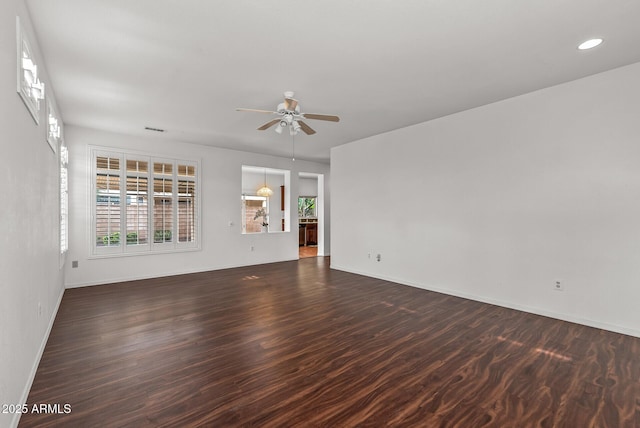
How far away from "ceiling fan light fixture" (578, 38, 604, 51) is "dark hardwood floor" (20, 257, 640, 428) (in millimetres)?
2904

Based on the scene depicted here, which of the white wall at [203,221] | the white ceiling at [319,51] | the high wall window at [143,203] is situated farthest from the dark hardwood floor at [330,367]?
A: the white ceiling at [319,51]

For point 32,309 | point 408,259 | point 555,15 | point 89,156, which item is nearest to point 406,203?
point 408,259

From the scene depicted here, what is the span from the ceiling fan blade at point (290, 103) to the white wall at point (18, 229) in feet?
7.10

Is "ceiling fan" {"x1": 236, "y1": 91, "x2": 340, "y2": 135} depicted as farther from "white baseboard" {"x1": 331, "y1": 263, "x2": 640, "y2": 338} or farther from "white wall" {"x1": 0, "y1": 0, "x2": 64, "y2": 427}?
"white baseboard" {"x1": 331, "y1": 263, "x2": 640, "y2": 338}

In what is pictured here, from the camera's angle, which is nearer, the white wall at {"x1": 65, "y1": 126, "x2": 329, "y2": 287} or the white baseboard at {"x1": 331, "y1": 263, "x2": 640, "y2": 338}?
the white baseboard at {"x1": 331, "y1": 263, "x2": 640, "y2": 338}

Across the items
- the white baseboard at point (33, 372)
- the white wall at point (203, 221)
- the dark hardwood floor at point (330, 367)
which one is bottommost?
the dark hardwood floor at point (330, 367)

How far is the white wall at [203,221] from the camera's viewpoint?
5219mm

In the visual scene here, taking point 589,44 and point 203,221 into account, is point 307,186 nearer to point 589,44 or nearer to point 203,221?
point 203,221

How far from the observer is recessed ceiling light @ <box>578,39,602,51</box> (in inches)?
107

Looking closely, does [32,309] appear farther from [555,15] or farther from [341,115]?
[555,15]

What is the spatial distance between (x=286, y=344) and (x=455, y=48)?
10.9 feet

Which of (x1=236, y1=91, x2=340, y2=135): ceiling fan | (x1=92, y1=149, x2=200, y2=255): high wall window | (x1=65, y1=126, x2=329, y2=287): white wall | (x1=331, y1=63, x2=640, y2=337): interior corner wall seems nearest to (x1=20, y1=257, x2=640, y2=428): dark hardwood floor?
(x1=331, y1=63, x2=640, y2=337): interior corner wall

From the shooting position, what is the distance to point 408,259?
5.32 metres

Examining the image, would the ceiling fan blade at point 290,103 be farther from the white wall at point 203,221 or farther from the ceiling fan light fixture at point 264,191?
the ceiling fan light fixture at point 264,191
